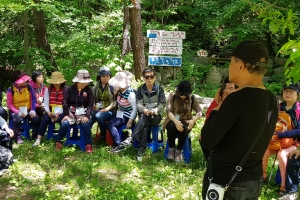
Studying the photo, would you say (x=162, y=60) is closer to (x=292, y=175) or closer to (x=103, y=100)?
(x=103, y=100)

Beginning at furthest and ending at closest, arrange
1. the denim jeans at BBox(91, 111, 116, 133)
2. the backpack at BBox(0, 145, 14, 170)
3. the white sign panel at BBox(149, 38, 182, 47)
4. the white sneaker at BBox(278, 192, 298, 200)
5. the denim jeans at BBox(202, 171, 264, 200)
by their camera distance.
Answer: the white sign panel at BBox(149, 38, 182, 47)
the denim jeans at BBox(91, 111, 116, 133)
the backpack at BBox(0, 145, 14, 170)
the white sneaker at BBox(278, 192, 298, 200)
the denim jeans at BBox(202, 171, 264, 200)

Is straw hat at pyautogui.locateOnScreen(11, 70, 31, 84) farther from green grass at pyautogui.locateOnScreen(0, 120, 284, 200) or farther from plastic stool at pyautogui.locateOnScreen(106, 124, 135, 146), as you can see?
plastic stool at pyautogui.locateOnScreen(106, 124, 135, 146)

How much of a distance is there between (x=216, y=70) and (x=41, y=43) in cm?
591

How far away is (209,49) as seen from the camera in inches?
493

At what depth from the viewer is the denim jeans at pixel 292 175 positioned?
3.42 meters

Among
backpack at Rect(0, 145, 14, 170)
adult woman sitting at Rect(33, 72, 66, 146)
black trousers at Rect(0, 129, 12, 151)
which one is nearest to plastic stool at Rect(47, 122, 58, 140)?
adult woman sitting at Rect(33, 72, 66, 146)

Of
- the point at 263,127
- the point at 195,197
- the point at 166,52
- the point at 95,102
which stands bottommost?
the point at 195,197

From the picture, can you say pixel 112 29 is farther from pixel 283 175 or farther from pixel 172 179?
pixel 283 175

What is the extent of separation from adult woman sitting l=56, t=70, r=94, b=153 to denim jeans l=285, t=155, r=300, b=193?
2.79 meters

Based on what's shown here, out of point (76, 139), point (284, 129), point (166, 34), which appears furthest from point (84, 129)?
point (166, 34)

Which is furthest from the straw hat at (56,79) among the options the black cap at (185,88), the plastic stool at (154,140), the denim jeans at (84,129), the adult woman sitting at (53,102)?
the black cap at (185,88)

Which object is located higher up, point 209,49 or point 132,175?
point 209,49

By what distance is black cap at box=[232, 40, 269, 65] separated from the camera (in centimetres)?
161

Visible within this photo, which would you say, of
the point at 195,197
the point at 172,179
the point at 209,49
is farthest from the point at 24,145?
the point at 209,49
